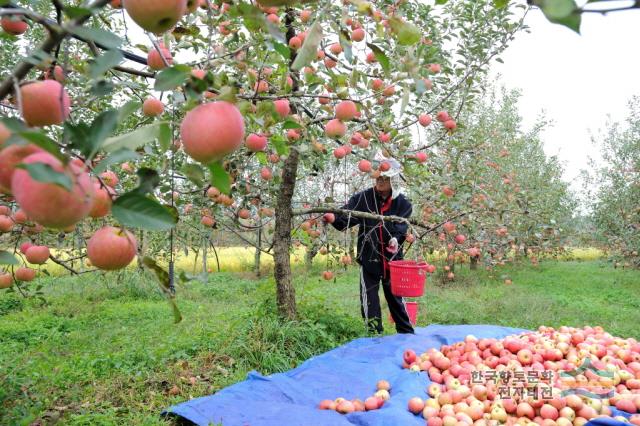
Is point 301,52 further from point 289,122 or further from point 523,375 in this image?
point 523,375

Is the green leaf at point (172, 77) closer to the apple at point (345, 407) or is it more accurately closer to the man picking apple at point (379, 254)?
the apple at point (345, 407)

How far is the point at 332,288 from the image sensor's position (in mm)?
9266

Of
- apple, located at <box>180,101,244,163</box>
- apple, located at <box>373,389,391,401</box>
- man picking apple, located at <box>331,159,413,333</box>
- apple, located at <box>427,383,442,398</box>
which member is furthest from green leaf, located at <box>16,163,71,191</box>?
man picking apple, located at <box>331,159,413,333</box>

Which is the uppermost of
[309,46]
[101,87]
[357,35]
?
[357,35]

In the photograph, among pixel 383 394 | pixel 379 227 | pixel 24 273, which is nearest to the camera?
pixel 24 273

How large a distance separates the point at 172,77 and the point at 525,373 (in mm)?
2978

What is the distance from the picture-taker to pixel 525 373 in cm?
299

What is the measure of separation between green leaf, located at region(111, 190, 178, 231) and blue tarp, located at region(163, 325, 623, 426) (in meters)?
2.18

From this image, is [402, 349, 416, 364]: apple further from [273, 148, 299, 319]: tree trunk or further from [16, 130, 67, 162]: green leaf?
[16, 130, 67, 162]: green leaf

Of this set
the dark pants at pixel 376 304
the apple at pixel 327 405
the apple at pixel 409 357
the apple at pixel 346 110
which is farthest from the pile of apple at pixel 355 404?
the apple at pixel 346 110

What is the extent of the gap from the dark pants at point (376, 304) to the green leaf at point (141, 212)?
388cm

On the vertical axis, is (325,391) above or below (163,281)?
below

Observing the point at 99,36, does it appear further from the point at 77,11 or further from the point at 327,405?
the point at 327,405

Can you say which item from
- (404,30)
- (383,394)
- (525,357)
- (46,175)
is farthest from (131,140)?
(525,357)
